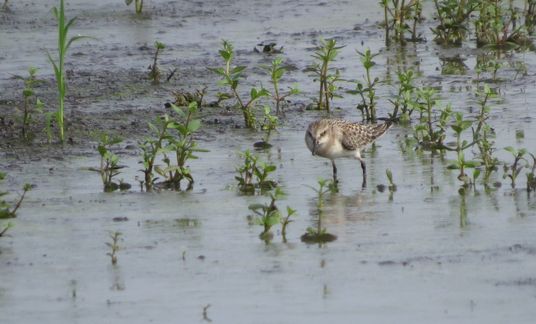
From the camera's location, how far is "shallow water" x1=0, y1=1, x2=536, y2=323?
777cm

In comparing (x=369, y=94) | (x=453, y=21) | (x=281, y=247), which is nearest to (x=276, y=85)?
(x=369, y=94)

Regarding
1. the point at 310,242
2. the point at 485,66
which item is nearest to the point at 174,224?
the point at 310,242

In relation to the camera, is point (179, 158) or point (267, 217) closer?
point (267, 217)

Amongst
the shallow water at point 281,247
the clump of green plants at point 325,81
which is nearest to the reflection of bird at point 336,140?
the shallow water at point 281,247

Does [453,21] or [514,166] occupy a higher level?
[453,21]

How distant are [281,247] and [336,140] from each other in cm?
242

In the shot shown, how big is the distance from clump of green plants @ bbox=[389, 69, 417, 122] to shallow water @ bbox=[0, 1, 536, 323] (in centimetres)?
20

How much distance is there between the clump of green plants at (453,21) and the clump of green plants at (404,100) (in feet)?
8.80

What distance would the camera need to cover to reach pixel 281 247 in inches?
352

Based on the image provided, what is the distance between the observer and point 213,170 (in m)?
11.3

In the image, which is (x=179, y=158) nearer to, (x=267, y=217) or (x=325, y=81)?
(x=267, y=217)

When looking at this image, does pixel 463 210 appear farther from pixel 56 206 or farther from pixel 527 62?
pixel 527 62

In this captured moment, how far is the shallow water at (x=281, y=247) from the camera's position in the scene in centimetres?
777

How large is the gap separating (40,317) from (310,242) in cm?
211
